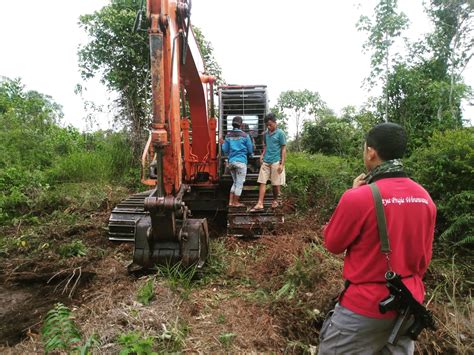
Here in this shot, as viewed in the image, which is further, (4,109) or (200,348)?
(4,109)

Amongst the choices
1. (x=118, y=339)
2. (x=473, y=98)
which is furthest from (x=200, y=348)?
(x=473, y=98)

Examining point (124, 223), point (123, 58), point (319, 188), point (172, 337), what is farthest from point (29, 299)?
point (123, 58)

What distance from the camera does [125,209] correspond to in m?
6.05

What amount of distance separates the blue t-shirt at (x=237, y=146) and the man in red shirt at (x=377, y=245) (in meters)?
4.15

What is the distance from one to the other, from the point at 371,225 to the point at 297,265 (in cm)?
232

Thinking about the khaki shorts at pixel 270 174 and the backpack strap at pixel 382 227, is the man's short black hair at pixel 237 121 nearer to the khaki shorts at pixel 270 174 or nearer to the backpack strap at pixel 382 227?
the khaki shorts at pixel 270 174

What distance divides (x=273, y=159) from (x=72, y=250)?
3.32 m

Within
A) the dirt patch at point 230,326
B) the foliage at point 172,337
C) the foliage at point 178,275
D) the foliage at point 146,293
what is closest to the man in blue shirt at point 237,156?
the foliage at point 178,275

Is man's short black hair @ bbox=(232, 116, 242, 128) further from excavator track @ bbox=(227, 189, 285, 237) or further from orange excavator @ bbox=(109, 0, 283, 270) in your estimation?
excavator track @ bbox=(227, 189, 285, 237)

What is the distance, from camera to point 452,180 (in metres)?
5.37

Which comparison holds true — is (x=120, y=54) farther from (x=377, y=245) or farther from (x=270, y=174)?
(x=377, y=245)

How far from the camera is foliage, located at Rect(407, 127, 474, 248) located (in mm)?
4969

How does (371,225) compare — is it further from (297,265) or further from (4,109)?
(4,109)

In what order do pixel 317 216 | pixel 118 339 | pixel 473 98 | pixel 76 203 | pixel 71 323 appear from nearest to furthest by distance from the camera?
1. pixel 118 339
2. pixel 71 323
3. pixel 317 216
4. pixel 76 203
5. pixel 473 98
